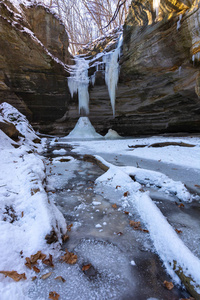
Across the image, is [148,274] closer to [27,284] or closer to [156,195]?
[27,284]

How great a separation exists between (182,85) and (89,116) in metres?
8.82

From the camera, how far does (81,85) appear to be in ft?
48.5

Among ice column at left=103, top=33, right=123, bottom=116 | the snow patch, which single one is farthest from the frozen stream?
the snow patch

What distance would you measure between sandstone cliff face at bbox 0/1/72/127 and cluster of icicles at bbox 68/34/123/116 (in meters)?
0.95

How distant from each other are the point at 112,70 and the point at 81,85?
3.23 m

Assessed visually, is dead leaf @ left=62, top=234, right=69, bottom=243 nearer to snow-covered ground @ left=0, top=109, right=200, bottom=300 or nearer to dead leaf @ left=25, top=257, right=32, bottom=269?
snow-covered ground @ left=0, top=109, right=200, bottom=300

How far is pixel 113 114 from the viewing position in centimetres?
1561

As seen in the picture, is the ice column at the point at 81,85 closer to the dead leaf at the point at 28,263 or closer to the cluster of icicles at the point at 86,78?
the cluster of icicles at the point at 86,78

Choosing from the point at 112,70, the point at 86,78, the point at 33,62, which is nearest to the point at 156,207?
the point at 112,70

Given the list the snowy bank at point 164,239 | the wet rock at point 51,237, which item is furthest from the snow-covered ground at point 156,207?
the wet rock at point 51,237

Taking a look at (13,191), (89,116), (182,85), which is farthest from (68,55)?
(13,191)

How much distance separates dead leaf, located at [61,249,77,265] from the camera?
138cm

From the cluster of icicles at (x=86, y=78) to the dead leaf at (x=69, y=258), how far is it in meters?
14.0

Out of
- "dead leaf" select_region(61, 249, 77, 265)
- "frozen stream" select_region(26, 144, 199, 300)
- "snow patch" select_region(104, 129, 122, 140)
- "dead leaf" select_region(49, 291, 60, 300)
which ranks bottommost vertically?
"frozen stream" select_region(26, 144, 199, 300)
